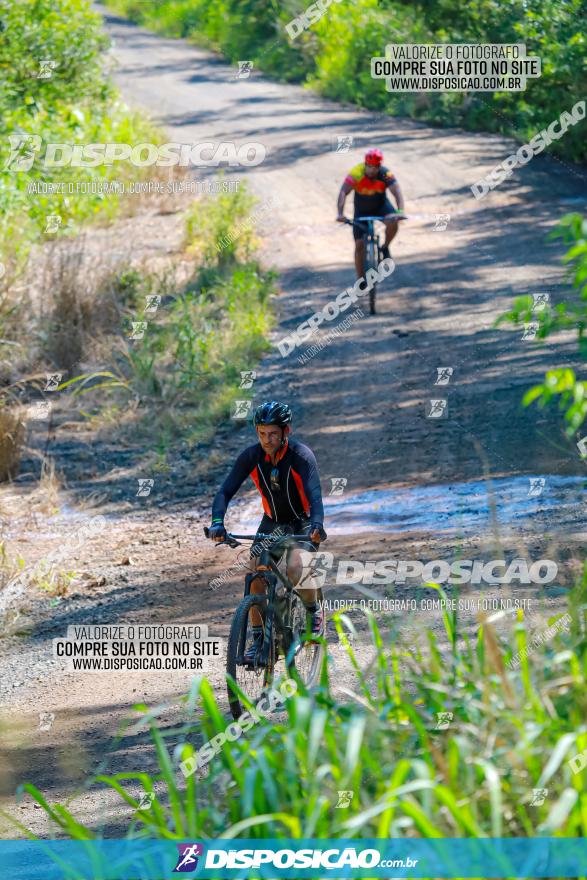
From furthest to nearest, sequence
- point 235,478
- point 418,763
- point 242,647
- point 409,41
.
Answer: point 409,41 < point 235,478 < point 242,647 < point 418,763

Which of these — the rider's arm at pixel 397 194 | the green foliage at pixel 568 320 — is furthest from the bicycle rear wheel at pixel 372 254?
the green foliage at pixel 568 320

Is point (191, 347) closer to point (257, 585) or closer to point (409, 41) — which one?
point (257, 585)

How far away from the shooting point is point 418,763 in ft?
12.2

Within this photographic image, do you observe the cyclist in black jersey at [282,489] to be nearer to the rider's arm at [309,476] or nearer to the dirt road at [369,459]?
the rider's arm at [309,476]

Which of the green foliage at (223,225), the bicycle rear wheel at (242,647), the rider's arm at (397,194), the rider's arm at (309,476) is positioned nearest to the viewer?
the bicycle rear wheel at (242,647)

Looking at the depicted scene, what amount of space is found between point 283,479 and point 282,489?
0.23ft

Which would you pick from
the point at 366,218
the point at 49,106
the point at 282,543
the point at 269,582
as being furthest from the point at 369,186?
the point at 269,582

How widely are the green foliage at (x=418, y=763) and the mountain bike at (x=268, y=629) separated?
2.09m

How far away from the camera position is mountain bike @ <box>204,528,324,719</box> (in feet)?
21.4

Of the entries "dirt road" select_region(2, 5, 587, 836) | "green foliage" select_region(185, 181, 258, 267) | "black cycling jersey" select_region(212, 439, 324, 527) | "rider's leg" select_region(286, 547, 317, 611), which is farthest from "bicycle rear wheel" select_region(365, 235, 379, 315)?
"rider's leg" select_region(286, 547, 317, 611)

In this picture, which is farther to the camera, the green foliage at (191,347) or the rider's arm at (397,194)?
the rider's arm at (397,194)

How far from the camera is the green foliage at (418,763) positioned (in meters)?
3.70

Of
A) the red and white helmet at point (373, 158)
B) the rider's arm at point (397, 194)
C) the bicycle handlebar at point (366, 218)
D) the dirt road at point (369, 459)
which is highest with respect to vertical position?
the red and white helmet at point (373, 158)

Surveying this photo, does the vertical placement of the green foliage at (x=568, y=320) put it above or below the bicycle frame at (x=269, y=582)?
above
